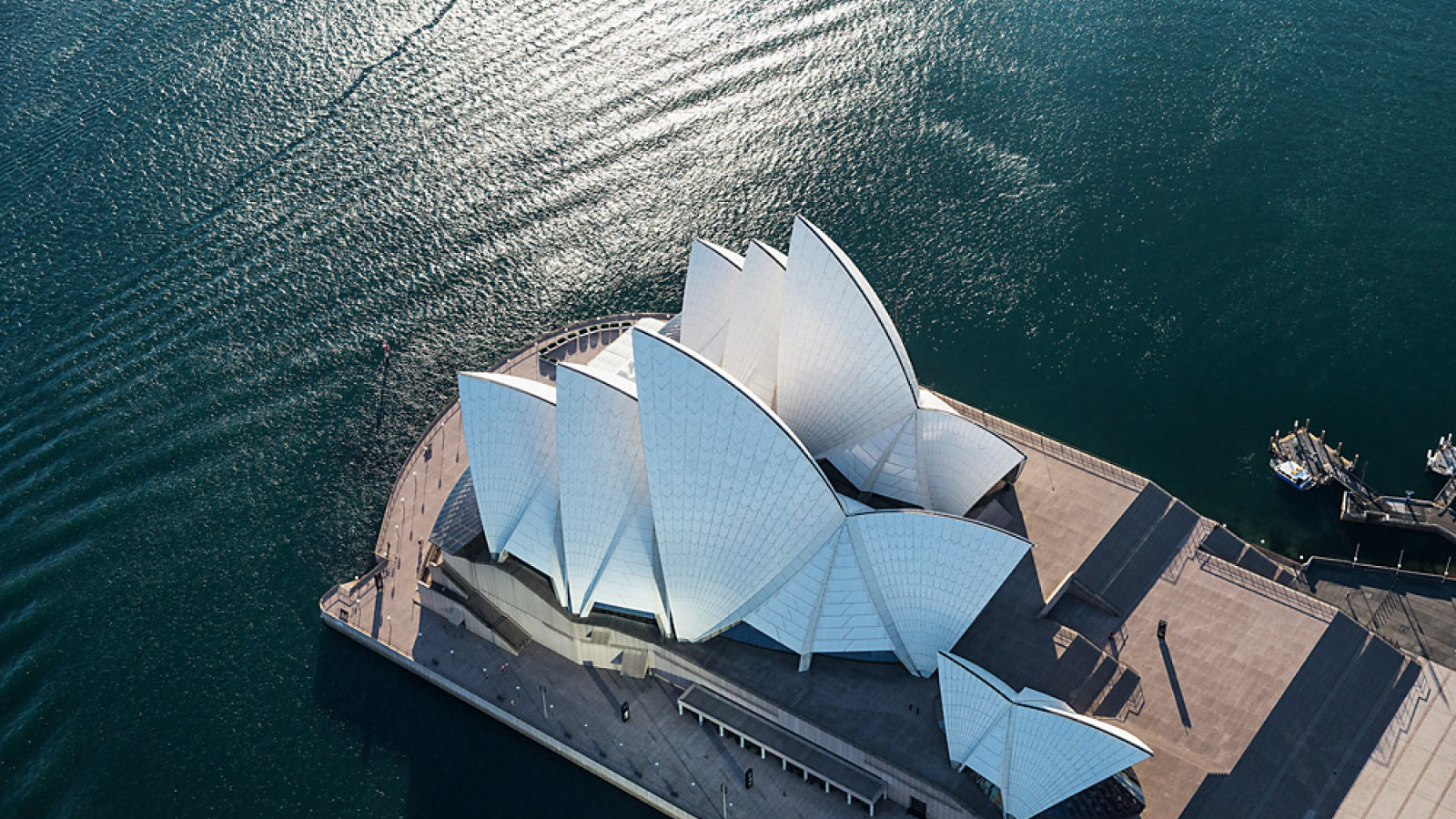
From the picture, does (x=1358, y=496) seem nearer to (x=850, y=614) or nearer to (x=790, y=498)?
(x=850, y=614)

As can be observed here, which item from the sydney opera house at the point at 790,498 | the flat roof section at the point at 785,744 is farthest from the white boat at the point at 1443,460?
the flat roof section at the point at 785,744

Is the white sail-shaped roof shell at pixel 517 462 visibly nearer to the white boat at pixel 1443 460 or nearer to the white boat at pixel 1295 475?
the white boat at pixel 1295 475

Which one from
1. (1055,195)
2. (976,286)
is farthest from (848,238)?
(1055,195)

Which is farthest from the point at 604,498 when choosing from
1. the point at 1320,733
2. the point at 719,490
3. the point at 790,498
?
the point at 1320,733

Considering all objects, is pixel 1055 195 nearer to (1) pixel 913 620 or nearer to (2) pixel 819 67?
(2) pixel 819 67

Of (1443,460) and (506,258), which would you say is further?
(506,258)
